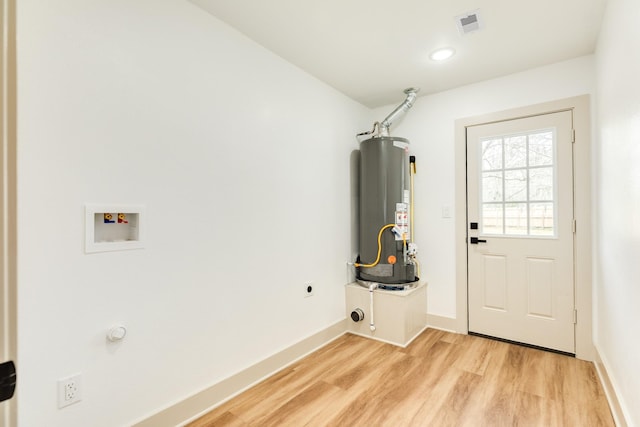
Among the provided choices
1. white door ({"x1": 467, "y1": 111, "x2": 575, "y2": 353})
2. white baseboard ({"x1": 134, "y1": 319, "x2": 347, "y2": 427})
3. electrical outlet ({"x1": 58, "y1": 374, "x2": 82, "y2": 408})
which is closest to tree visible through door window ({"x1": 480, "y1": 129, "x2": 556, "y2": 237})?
white door ({"x1": 467, "y1": 111, "x2": 575, "y2": 353})

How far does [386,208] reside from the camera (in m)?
2.82

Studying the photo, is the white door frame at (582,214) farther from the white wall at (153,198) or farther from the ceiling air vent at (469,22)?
the white wall at (153,198)

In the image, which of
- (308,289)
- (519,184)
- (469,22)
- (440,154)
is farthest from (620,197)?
(308,289)

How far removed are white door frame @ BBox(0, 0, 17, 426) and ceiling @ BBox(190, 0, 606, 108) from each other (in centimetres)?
147

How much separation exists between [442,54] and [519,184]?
4.15 feet

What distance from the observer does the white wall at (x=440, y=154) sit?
2.73m

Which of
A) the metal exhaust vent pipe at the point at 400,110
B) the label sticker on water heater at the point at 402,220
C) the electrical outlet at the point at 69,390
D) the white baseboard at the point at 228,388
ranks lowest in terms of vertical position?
the white baseboard at the point at 228,388

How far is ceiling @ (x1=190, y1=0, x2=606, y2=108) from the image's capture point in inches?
71.5

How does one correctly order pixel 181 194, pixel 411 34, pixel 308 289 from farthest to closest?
pixel 308 289 < pixel 411 34 < pixel 181 194

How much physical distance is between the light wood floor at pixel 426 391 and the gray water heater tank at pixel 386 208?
66 centimetres

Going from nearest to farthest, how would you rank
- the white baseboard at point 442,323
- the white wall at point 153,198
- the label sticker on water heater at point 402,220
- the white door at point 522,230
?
1. the white wall at point 153,198
2. the white door at point 522,230
3. the label sticker on water heater at point 402,220
4. the white baseboard at point 442,323

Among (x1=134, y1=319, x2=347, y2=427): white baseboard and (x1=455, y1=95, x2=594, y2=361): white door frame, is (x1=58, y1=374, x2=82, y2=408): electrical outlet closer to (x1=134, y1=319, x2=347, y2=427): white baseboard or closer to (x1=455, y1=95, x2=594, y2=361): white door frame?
(x1=134, y1=319, x2=347, y2=427): white baseboard

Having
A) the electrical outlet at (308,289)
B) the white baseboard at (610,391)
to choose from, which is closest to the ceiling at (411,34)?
the electrical outlet at (308,289)

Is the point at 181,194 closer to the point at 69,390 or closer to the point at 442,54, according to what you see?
the point at 69,390
